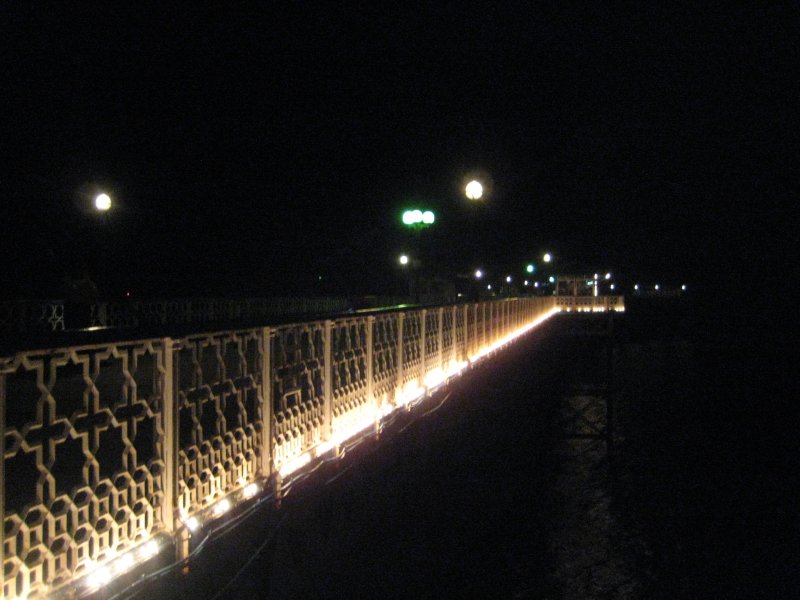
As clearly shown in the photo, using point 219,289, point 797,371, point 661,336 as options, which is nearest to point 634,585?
point 219,289

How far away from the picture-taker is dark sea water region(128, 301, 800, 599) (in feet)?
18.6

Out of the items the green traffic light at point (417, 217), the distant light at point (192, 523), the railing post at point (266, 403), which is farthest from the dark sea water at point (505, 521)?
the green traffic light at point (417, 217)

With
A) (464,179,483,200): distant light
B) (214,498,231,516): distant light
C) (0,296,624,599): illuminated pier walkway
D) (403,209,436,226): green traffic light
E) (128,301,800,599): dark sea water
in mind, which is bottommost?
(128,301,800,599): dark sea water

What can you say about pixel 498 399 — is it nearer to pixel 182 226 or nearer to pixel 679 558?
pixel 679 558

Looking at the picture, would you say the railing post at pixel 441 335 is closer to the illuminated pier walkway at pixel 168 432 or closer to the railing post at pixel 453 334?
the railing post at pixel 453 334

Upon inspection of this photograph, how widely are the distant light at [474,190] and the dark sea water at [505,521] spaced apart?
3470 mm

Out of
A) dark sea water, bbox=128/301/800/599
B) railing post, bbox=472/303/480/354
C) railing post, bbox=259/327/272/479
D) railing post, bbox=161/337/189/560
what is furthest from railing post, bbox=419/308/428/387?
railing post, bbox=161/337/189/560

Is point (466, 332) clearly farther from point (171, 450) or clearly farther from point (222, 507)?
point (171, 450)

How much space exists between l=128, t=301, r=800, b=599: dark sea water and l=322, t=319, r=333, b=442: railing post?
1.16 feet

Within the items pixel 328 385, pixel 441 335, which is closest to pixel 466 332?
pixel 441 335

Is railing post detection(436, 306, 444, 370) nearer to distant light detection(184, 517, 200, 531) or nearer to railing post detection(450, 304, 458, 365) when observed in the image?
railing post detection(450, 304, 458, 365)

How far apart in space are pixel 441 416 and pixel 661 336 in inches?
2455

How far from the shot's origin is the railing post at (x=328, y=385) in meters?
7.29

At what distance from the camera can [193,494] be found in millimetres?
4984
